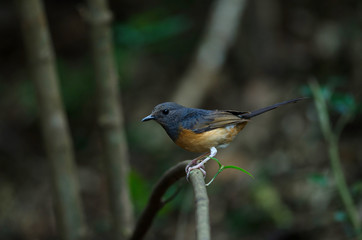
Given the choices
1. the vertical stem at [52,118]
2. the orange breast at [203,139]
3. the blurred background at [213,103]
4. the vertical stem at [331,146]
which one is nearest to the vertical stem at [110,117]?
the vertical stem at [52,118]

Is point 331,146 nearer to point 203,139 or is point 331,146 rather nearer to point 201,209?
point 203,139

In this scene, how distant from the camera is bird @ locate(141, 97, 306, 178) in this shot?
3471mm

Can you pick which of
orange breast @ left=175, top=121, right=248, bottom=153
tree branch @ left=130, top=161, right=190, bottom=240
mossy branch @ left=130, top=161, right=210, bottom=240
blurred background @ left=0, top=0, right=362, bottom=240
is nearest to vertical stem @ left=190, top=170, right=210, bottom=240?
mossy branch @ left=130, top=161, right=210, bottom=240

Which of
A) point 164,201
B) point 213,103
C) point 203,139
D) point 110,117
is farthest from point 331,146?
point 213,103

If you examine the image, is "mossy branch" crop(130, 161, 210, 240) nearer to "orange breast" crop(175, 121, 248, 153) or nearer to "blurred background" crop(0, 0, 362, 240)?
"orange breast" crop(175, 121, 248, 153)

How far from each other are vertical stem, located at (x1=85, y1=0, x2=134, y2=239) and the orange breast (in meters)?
0.66

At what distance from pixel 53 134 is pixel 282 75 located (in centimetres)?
555

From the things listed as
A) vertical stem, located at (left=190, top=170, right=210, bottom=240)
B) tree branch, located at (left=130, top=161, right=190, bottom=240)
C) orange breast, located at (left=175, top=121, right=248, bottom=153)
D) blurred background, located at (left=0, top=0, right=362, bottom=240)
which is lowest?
vertical stem, located at (left=190, top=170, right=210, bottom=240)

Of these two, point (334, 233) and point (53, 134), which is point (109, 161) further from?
point (334, 233)

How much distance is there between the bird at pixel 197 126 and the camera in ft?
11.4

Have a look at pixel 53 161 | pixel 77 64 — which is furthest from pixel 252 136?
pixel 53 161

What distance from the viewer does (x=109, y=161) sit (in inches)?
154

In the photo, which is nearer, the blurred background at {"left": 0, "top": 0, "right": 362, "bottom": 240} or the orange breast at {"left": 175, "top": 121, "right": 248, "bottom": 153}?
the orange breast at {"left": 175, "top": 121, "right": 248, "bottom": 153}

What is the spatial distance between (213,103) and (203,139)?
5101mm
